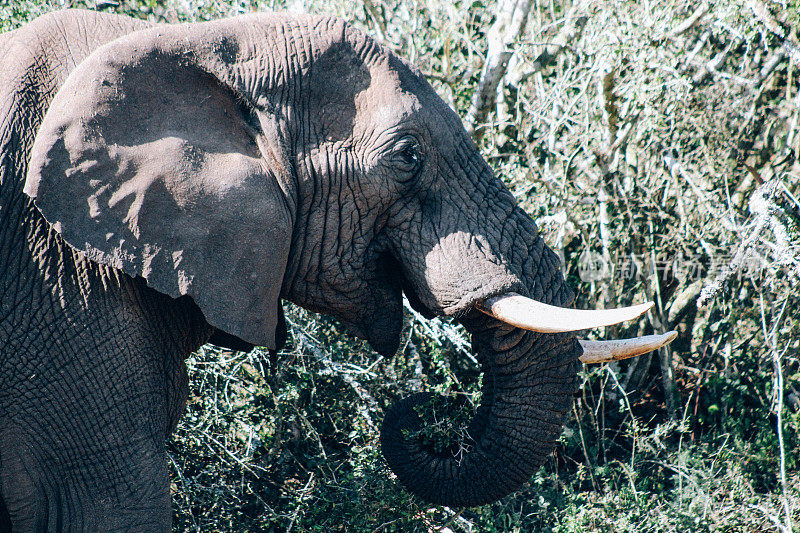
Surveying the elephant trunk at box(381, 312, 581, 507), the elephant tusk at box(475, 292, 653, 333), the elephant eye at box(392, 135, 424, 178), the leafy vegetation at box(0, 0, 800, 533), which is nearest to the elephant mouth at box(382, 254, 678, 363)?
the elephant tusk at box(475, 292, 653, 333)

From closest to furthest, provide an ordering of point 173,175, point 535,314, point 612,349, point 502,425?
point 173,175, point 535,314, point 502,425, point 612,349

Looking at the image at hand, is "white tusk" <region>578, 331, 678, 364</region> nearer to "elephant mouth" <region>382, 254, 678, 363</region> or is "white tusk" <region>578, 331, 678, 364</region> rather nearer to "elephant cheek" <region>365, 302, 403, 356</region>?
"elephant mouth" <region>382, 254, 678, 363</region>

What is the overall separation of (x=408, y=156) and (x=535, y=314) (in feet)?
2.15

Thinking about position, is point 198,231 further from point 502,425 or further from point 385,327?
point 502,425

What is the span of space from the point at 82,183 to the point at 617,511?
2.89 metres

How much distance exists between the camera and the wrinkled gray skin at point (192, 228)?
8.34 ft

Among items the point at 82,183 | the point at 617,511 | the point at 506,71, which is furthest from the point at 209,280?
the point at 506,71

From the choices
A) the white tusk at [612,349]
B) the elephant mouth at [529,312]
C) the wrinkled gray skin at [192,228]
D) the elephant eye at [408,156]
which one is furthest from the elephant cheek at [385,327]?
the white tusk at [612,349]

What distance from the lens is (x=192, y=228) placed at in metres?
2.58

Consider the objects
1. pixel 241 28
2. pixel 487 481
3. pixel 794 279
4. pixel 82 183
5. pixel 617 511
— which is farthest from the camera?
pixel 794 279

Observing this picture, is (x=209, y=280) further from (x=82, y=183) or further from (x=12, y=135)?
(x=12, y=135)

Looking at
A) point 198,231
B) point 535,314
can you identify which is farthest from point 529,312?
point 198,231

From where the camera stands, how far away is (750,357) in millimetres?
5062

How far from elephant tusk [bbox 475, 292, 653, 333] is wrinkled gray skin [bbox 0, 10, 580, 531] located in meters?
0.05
